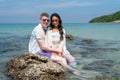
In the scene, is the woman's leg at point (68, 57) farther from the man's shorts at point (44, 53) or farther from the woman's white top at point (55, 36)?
the man's shorts at point (44, 53)

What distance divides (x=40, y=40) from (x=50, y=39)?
0.52 metres

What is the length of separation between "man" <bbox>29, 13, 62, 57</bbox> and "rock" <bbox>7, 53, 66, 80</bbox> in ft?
2.24

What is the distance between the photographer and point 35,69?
10719mm

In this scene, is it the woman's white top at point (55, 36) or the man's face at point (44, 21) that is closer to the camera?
the man's face at point (44, 21)

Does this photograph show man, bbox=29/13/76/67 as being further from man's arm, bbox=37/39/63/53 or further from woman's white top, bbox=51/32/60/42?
woman's white top, bbox=51/32/60/42

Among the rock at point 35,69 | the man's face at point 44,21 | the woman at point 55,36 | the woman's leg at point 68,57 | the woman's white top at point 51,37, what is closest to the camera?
the rock at point 35,69

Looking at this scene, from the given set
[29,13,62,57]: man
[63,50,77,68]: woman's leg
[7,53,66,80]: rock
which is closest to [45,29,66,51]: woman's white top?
[29,13,62,57]: man

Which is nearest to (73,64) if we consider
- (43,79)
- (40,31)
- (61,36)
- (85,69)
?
(85,69)

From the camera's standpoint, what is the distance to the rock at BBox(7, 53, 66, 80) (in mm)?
10562

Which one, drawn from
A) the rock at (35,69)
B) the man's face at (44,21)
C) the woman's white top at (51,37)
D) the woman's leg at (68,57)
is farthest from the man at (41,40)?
the rock at (35,69)

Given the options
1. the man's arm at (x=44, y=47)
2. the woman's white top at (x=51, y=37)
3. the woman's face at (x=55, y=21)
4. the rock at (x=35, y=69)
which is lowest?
the rock at (x=35, y=69)

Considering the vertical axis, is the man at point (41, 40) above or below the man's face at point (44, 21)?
below

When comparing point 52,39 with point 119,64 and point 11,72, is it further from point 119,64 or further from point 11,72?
point 119,64

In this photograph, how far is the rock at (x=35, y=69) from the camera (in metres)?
10.6
